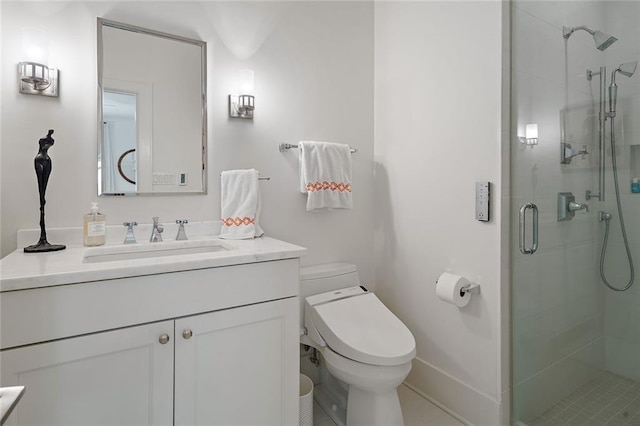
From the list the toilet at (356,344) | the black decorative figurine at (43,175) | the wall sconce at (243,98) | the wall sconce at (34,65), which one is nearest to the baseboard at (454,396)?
the toilet at (356,344)

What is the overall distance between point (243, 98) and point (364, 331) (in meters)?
1.22

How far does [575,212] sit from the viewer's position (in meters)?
1.47

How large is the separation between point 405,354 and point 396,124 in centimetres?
128

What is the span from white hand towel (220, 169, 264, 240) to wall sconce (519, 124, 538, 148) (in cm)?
121

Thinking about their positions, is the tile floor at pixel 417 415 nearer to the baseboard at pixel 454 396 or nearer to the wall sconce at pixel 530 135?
the baseboard at pixel 454 396

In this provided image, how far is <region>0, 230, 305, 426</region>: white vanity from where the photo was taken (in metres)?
0.92

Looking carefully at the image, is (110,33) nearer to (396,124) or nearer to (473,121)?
(396,124)

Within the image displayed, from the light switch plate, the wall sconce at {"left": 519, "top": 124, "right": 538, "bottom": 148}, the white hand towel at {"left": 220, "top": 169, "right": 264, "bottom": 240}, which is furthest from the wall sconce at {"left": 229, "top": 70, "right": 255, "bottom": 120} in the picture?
the wall sconce at {"left": 519, "top": 124, "right": 538, "bottom": 148}

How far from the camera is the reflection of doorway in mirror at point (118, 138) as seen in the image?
1478mm

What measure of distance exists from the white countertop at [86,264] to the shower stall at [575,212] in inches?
41.7

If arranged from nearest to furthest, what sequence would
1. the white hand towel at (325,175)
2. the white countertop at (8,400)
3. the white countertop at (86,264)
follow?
the white countertop at (8,400) → the white countertop at (86,264) → the white hand towel at (325,175)

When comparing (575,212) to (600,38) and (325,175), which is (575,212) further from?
(325,175)

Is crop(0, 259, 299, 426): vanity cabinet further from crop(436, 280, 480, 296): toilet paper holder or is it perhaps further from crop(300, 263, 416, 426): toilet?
crop(436, 280, 480, 296): toilet paper holder

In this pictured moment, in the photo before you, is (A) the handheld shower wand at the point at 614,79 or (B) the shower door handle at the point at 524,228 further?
(B) the shower door handle at the point at 524,228
